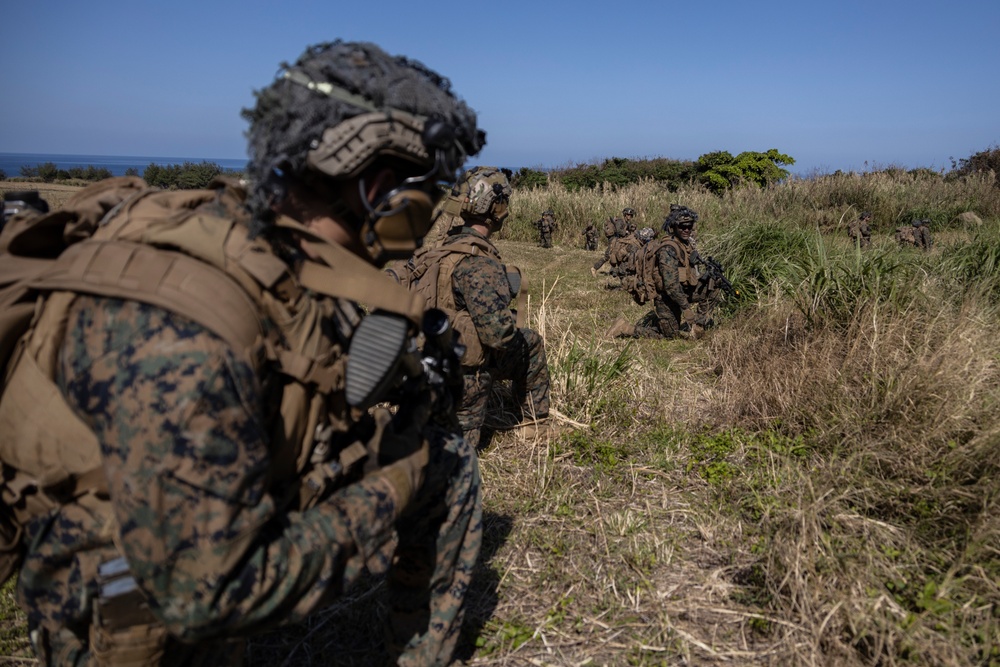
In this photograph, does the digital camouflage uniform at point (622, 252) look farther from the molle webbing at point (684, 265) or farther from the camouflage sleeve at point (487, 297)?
the camouflage sleeve at point (487, 297)

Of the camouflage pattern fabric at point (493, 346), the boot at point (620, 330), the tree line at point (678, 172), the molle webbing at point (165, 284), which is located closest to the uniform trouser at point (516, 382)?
the camouflage pattern fabric at point (493, 346)

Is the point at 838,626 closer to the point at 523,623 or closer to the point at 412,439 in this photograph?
the point at 523,623

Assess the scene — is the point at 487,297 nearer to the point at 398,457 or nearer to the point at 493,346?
the point at 493,346

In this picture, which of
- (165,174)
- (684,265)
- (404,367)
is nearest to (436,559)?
(404,367)

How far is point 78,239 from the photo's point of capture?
1.79 meters

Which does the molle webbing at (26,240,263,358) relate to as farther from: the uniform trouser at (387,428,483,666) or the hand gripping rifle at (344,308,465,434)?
the uniform trouser at (387,428,483,666)

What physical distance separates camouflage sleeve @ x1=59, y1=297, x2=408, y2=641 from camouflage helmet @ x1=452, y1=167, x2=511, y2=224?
3.40 m

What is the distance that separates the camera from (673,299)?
8508mm

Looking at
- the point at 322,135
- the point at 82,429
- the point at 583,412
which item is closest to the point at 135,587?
the point at 82,429

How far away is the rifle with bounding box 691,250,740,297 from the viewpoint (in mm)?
8461

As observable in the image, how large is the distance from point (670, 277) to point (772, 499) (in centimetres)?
523

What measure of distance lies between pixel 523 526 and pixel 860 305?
2.96 meters

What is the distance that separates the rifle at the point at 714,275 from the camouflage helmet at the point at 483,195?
4377 millimetres

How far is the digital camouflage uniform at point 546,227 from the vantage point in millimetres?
18703
